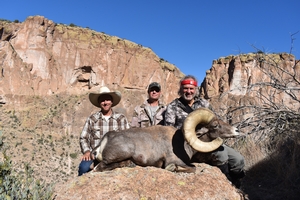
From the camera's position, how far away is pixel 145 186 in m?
4.00

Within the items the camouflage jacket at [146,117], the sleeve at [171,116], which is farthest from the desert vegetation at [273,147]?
the sleeve at [171,116]

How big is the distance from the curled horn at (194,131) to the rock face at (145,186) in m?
0.46

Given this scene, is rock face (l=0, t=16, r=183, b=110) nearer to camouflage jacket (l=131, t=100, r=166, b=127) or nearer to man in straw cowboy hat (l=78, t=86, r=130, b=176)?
camouflage jacket (l=131, t=100, r=166, b=127)

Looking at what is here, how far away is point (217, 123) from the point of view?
469 centimetres

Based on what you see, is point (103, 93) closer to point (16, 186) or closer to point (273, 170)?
Result: point (16, 186)

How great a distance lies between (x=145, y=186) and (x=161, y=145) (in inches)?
29.8

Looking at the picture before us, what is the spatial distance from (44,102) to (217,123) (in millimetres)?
61440

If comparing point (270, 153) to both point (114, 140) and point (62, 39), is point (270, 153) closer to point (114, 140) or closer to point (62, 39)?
point (114, 140)

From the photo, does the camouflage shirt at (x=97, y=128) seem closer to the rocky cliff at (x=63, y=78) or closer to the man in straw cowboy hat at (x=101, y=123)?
the man in straw cowboy hat at (x=101, y=123)

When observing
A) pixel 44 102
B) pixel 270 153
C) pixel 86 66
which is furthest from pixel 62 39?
pixel 270 153

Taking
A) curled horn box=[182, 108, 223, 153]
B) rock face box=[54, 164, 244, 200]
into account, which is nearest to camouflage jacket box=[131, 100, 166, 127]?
curled horn box=[182, 108, 223, 153]

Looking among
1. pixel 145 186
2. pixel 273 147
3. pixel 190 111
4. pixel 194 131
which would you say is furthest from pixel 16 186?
pixel 273 147

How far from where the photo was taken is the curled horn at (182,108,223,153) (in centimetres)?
432

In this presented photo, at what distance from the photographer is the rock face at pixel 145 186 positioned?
3.85 metres
